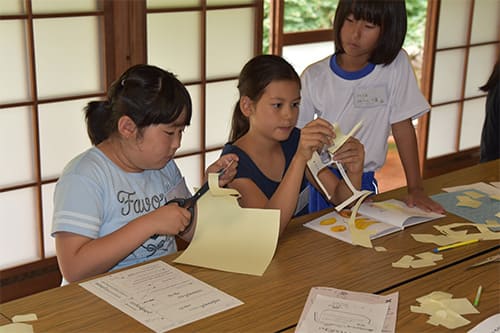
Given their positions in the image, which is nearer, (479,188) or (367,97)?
(479,188)

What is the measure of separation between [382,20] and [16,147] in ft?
5.21

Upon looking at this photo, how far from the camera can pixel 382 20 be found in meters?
2.44

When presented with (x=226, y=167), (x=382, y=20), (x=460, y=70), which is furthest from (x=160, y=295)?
(x=460, y=70)

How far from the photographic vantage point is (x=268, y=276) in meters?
1.67

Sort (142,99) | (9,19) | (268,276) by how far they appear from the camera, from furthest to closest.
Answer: (9,19) < (142,99) < (268,276)

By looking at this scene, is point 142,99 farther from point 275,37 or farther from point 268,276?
point 275,37

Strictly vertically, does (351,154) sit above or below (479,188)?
above

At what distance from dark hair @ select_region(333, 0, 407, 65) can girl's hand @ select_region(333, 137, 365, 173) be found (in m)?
0.54

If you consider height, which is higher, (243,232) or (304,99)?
(304,99)

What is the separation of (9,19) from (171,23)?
2.51 feet

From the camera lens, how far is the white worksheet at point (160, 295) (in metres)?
1.45

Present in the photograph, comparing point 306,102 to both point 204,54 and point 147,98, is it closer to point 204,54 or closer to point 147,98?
point 147,98

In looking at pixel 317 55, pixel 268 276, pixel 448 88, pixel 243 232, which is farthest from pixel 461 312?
pixel 317 55

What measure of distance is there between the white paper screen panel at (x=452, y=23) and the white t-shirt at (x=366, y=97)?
212 cm
